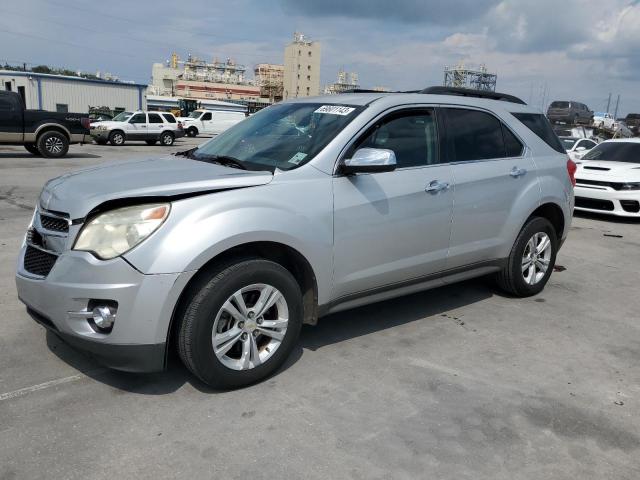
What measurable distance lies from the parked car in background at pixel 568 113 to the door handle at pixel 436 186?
106ft

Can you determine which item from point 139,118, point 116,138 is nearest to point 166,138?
point 139,118

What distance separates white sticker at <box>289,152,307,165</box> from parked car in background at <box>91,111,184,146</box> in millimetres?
24008

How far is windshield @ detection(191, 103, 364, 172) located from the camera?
3691 mm

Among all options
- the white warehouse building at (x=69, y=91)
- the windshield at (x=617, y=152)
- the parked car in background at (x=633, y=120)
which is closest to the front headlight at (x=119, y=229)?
the windshield at (x=617, y=152)

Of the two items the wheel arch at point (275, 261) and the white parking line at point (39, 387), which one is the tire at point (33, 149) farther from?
the wheel arch at point (275, 261)

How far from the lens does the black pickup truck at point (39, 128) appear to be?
16.6 m

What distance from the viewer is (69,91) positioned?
130 feet

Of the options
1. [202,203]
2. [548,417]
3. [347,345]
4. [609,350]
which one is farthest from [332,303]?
[609,350]

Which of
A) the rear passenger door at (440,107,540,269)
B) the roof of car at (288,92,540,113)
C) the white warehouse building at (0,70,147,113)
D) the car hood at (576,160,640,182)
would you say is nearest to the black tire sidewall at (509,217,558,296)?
the rear passenger door at (440,107,540,269)

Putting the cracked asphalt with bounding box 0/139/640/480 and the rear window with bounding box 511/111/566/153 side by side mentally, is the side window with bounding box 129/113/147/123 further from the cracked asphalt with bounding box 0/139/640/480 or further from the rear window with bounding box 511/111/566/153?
the rear window with bounding box 511/111/566/153

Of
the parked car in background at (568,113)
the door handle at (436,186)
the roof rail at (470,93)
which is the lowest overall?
the door handle at (436,186)

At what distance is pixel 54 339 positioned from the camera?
387 cm

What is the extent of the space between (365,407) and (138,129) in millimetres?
25342

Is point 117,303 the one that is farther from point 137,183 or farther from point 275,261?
point 275,261
